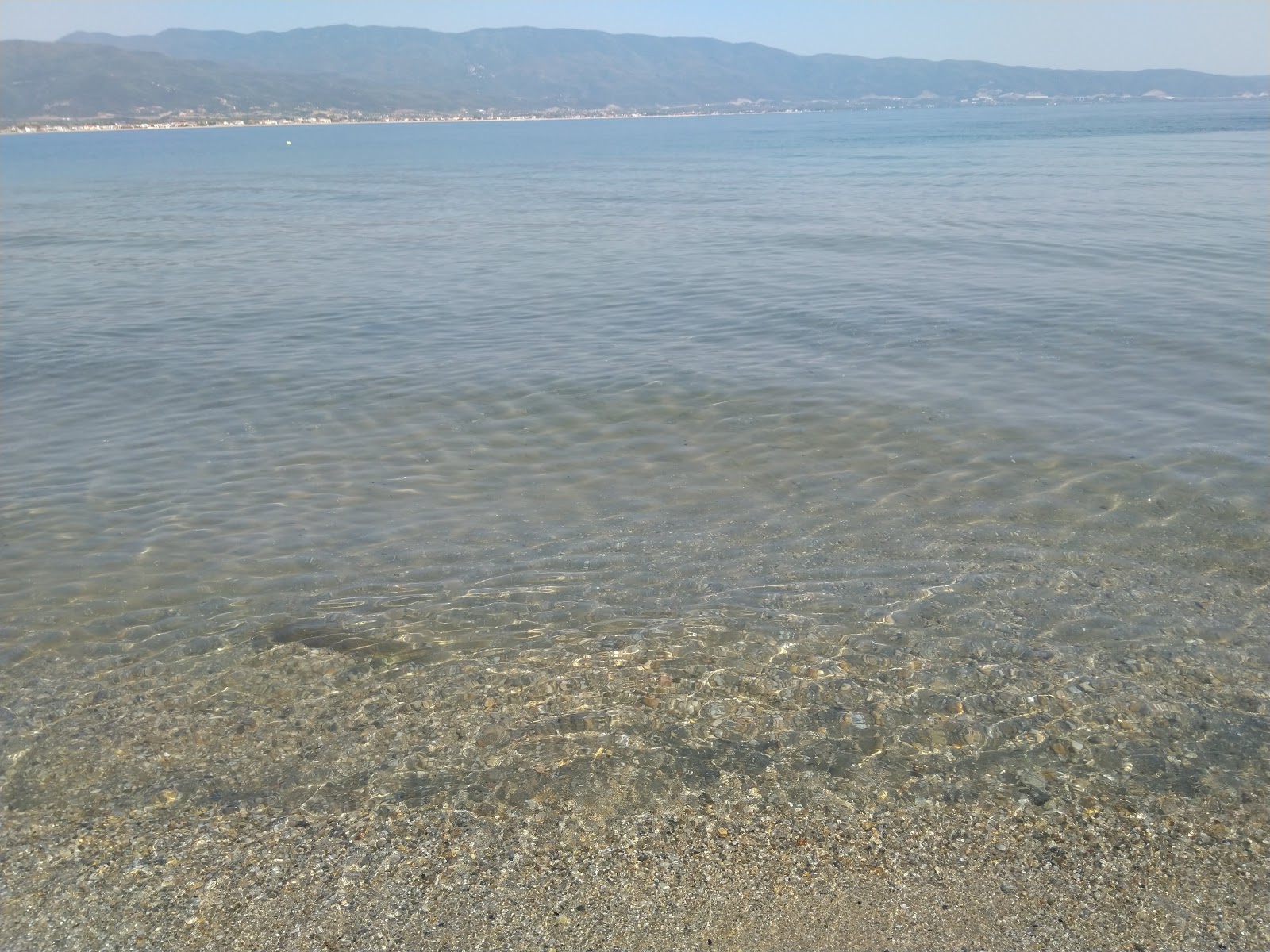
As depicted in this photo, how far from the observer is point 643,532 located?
9.64 meters

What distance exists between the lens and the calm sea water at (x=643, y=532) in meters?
6.27

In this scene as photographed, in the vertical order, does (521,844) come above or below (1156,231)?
below

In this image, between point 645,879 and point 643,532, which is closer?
point 645,879

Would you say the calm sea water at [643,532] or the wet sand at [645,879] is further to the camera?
the calm sea water at [643,532]

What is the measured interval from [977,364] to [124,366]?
13338 mm

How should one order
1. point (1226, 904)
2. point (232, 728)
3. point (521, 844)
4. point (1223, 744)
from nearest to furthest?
point (1226, 904) → point (521, 844) → point (1223, 744) → point (232, 728)

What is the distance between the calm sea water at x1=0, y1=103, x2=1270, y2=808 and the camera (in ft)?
20.6

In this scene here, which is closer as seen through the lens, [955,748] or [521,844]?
[521,844]

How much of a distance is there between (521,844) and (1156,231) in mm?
27056

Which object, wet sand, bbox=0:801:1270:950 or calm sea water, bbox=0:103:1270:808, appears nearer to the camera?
wet sand, bbox=0:801:1270:950

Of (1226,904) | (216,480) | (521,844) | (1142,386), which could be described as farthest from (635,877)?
(1142,386)

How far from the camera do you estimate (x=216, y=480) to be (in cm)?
1123

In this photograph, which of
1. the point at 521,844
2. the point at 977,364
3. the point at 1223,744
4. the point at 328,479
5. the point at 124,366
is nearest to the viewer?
the point at 521,844

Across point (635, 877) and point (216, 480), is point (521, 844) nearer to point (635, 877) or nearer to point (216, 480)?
point (635, 877)
